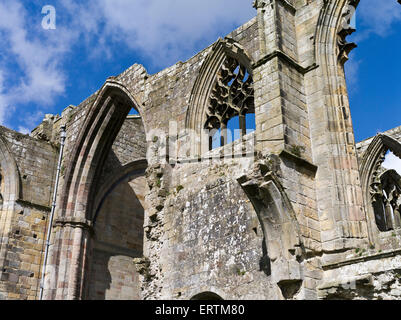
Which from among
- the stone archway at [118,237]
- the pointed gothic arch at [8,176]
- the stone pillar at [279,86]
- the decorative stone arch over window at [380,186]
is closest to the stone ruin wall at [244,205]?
the stone pillar at [279,86]

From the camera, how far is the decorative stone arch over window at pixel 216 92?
852 cm

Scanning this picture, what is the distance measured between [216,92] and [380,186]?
5.47 meters

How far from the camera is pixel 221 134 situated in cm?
841

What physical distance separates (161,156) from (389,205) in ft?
20.6

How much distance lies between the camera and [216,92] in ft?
28.9

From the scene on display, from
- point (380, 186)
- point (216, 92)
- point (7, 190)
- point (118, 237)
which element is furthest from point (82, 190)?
point (380, 186)

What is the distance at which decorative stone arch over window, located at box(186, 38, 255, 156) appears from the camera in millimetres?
8523

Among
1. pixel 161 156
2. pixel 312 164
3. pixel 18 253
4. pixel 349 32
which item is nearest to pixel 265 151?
pixel 312 164

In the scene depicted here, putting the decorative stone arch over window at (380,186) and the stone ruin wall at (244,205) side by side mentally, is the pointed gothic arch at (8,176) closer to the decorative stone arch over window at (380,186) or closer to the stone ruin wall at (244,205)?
the stone ruin wall at (244,205)

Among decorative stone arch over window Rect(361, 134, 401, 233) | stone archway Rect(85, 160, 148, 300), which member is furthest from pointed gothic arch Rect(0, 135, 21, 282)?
decorative stone arch over window Rect(361, 134, 401, 233)

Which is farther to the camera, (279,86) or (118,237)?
(118,237)

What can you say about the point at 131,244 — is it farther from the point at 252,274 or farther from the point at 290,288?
the point at 290,288

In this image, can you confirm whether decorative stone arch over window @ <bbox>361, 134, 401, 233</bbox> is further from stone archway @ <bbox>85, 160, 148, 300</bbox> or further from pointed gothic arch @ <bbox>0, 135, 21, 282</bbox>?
pointed gothic arch @ <bbox>0, 135, 21, 282</bbox>

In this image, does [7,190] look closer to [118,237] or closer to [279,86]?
[118,237]
